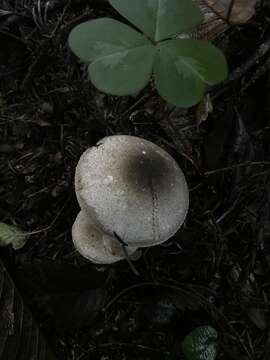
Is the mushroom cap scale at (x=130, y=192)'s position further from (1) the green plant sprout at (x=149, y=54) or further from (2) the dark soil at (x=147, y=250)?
(2) the dark soil at (x=147, y=250)

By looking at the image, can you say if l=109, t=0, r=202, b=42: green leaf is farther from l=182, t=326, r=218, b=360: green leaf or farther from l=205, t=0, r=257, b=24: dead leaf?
l=182, t=326, r=218, b=360: green leaf

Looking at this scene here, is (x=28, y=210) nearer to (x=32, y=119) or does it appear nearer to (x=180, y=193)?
(x=32, y=119)

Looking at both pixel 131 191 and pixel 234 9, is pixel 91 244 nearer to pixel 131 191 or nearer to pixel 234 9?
pixel 131 191

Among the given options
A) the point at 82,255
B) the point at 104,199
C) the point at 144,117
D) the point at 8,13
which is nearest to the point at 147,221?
the point at 104,199

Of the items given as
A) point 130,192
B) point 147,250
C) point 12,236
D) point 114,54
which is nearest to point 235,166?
point 147,250

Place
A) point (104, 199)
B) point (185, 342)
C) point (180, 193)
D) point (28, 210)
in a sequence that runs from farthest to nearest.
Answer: point (28, 210)
point (185, 342)
point (180, 193)
point (104, 199)

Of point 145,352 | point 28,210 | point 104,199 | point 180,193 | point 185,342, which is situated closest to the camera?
point 104,199

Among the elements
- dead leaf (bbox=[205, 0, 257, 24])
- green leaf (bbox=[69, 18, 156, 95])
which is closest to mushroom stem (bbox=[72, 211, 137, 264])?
green leaf (bbox=[69, 18, 156, 95])

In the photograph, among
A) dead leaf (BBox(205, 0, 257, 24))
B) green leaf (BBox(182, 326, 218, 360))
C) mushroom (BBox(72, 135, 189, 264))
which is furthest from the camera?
dead leaf (BBox(205, 0, 257, 24))
